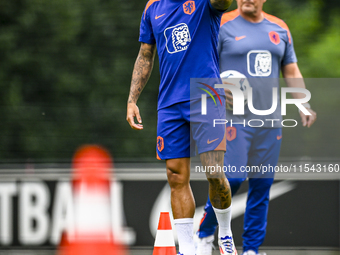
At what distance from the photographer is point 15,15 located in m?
5.23

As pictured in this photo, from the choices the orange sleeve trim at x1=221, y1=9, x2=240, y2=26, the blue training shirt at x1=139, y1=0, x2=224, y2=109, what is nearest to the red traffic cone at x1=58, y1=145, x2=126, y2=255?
the blue training shirt at x1=139, y1=0, x2=224, y2=109

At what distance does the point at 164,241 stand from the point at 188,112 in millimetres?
798

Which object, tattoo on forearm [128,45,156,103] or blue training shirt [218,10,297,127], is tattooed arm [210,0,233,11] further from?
blue training shirt [218,10,297,127]

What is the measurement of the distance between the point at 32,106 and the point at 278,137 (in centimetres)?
261

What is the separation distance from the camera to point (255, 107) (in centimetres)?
378

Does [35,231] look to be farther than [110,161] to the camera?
No

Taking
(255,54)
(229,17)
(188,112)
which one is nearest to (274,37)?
(255,54)

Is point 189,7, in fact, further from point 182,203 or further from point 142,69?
point 182,203

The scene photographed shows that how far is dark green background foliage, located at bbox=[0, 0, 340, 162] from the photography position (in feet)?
16.5

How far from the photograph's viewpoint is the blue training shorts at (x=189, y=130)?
117 inches

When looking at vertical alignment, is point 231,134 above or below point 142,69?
below

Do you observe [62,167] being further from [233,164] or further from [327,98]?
[327,98]

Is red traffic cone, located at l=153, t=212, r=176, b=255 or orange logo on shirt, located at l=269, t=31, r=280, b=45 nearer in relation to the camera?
red traffic cone, located at l=153, t=212, r=176, b=255

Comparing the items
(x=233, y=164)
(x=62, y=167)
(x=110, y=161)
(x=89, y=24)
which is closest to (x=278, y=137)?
(x=233, y=164)
